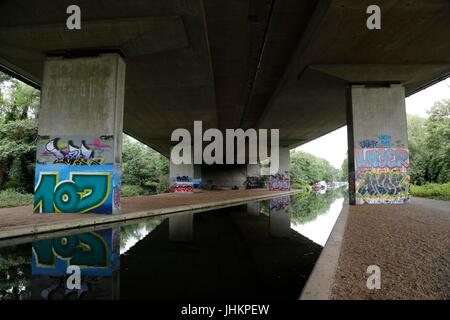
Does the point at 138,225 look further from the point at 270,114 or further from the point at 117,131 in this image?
the point at 270,114

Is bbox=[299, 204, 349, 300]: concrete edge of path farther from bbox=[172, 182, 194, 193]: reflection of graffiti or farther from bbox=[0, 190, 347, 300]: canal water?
bbox=[172, 182, 194, 193]: reflection of graffiti

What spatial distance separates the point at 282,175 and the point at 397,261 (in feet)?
129

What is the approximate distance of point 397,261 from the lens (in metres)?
5.37

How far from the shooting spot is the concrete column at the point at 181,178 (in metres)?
38.7

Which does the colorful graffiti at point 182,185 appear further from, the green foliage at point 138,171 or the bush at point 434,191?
the bush at point 434,191

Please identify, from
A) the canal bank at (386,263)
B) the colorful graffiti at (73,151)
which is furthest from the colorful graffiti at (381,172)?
the colorful graffiti at (73,151)

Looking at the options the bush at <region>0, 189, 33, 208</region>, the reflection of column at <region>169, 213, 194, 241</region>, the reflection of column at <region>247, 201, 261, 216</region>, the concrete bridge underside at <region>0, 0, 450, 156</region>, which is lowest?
the reflection of column at <region>247, 201, 261, 216</region>

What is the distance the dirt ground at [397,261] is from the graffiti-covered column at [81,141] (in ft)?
31.6

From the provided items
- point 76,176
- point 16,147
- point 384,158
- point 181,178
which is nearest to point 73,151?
point 76,176

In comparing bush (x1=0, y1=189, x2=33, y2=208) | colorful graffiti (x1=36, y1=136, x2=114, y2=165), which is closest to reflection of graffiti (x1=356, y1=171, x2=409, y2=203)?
colorful graffiti (x1=36, y1=136, x2=114, y2=165)

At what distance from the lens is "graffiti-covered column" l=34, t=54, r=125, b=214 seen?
12523mm

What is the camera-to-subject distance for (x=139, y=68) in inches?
631
